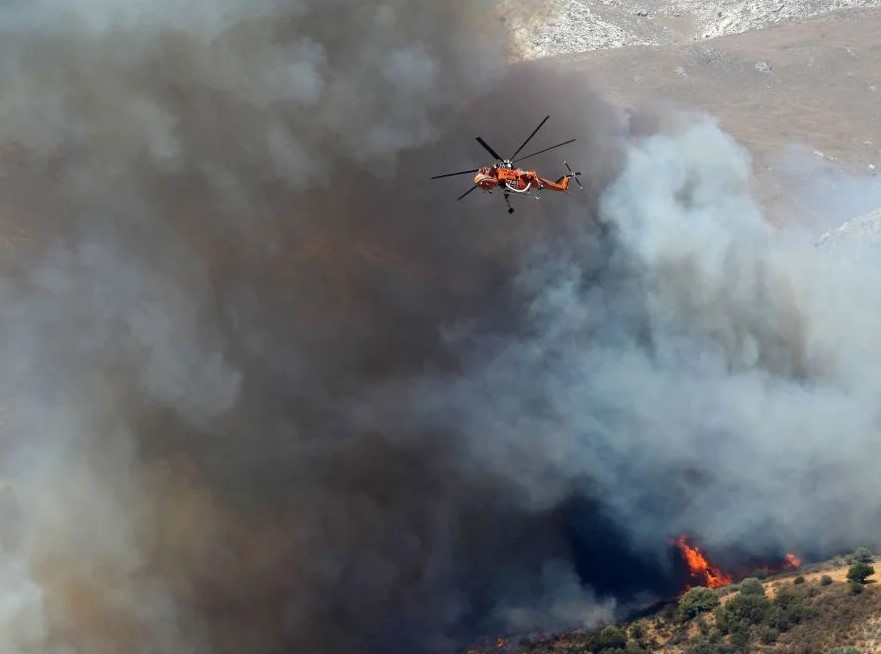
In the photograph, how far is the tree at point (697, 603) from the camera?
4478 cm

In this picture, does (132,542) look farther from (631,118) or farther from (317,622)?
(631,118)

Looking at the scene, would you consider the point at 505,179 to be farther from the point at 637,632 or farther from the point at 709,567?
the point at 709,567

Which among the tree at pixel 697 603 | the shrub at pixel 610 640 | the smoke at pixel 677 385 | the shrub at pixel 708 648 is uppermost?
the smoke at pixel 677 385

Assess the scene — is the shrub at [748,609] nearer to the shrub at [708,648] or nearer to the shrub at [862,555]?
the shrub at [708,648]

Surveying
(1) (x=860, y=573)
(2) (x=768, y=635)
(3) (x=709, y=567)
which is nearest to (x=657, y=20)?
(3) (x=709, y=567)

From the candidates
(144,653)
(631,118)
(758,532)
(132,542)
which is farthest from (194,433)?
(631,118)

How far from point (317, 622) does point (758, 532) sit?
22.5 m

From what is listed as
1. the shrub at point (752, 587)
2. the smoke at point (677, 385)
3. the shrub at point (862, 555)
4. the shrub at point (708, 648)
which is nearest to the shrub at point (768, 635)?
the shrub at point (708, 648)

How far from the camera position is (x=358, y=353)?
4681cm

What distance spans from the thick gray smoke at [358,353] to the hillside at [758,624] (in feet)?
8.28

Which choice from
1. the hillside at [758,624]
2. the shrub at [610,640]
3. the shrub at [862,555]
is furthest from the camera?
the shrub at [862,555]

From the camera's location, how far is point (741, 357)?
178 feet

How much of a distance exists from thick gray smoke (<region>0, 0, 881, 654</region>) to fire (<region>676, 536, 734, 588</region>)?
1.09 meters

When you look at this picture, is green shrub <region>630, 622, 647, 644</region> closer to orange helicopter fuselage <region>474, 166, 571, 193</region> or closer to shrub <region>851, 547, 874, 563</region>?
shrub <region>851, 547, 874, 563</region>
